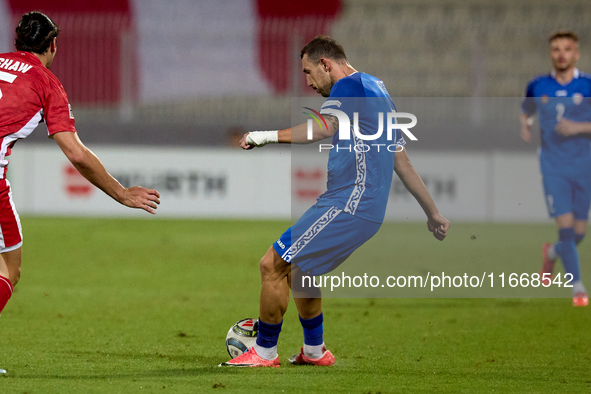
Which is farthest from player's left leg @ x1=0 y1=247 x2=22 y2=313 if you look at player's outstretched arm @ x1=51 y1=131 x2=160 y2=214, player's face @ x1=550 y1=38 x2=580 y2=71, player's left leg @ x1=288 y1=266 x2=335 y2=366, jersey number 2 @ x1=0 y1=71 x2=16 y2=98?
player's face @ x1=550 y1=38 x2=580 y2=71

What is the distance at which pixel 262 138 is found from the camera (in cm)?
432

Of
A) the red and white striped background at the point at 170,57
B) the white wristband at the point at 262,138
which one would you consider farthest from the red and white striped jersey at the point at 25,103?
the red and white striped background at the point at 170,57

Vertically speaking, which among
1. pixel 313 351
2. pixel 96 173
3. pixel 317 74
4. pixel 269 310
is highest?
pixel 317 74

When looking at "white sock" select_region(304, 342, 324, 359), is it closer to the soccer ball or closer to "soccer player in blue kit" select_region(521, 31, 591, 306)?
the soccer ball

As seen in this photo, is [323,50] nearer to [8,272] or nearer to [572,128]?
[8,272]

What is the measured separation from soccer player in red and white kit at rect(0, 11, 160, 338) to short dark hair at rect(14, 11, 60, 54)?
90 millimetres

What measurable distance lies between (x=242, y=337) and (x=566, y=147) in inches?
170

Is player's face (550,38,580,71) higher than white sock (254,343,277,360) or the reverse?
higher

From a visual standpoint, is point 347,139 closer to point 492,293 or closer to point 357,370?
point 357,370

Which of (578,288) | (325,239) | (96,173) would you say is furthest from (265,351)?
(578,288)

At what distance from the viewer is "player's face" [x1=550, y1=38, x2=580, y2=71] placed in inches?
300

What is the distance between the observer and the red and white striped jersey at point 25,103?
4184 mm

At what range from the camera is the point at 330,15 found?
2011 centimetres

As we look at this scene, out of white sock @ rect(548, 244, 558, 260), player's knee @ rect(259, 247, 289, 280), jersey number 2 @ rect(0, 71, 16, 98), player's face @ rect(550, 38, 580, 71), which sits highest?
jersey number 2 @ rect(0, 71, 16, 98)
